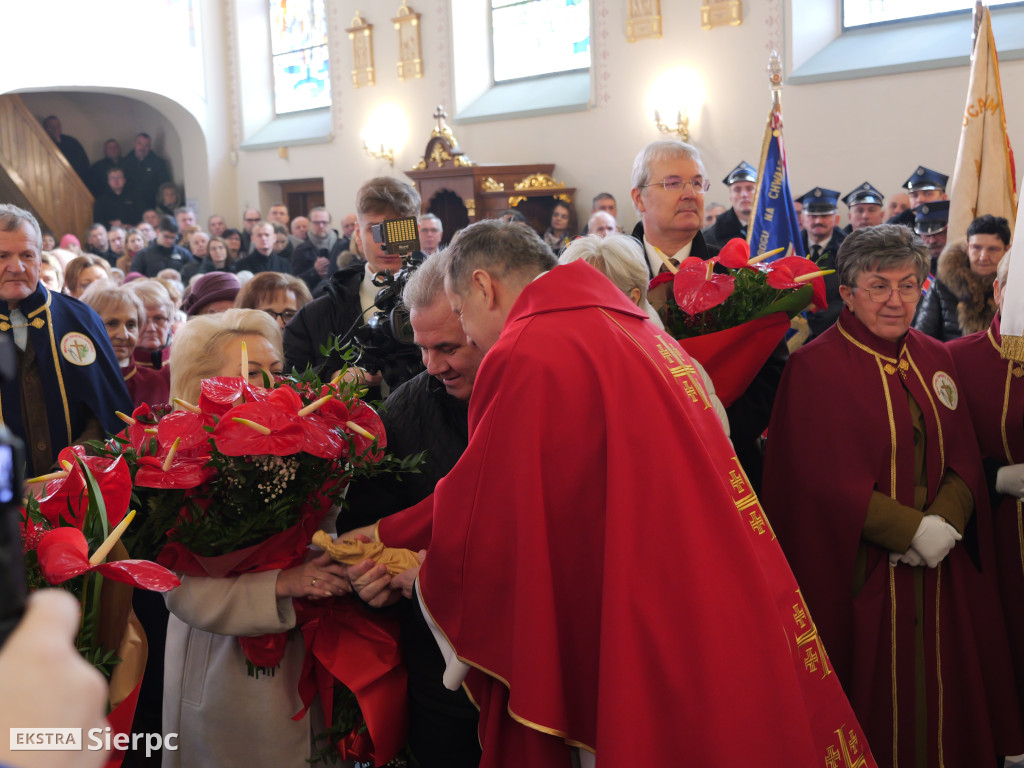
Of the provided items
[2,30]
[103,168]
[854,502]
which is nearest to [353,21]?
[2,30]

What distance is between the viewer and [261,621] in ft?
6.77

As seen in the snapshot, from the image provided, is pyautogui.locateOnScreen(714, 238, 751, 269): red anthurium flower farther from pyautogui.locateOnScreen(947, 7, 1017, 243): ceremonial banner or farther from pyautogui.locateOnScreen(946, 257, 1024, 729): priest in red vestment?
pyautogui.locateOnScreen(947, 7, 1017, 243): ceremonial banner

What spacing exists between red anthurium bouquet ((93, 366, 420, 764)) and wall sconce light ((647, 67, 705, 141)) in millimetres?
9069

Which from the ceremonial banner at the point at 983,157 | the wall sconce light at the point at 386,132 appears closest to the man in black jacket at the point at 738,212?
the ceremonial banner at the point at 983,157

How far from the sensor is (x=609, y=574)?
170 cm

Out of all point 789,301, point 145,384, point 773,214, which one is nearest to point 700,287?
point 789,301

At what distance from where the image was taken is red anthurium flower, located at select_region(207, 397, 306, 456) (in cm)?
183

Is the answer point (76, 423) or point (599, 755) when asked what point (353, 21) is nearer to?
point (76, 423)

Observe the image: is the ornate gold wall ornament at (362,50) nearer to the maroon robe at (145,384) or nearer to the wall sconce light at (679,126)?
the wall sconce light at (679,126)

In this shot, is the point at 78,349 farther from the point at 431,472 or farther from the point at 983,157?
the point at 983,157

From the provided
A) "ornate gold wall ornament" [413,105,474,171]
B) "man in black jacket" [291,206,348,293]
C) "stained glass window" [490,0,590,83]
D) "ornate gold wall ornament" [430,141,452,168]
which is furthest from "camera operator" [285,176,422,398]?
"stained glass window" [490,0,590,83]

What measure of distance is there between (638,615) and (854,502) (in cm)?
138

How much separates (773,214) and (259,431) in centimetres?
346

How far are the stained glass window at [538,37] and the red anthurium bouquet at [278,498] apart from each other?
34.7 ft
